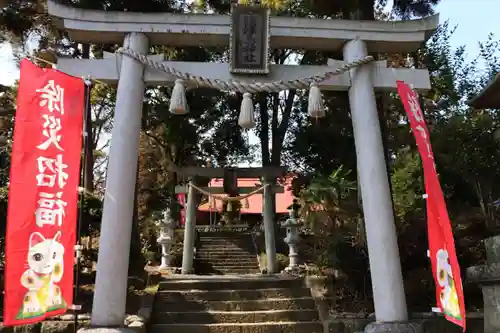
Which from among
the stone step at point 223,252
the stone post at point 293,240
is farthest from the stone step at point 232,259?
the stone post at point 293,240

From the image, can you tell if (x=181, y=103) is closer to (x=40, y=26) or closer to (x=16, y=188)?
(x=16, y=188)

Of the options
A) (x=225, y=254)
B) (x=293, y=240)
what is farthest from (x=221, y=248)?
(x=293, y=240)

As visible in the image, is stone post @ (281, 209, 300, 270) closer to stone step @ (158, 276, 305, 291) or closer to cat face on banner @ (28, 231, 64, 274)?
stone step @ (158, 276, 305, 291)

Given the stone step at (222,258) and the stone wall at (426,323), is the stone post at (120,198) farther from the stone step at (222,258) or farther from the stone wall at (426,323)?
the stone step at (222,258)

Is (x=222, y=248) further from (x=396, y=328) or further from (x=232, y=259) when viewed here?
(x=396, y=328)

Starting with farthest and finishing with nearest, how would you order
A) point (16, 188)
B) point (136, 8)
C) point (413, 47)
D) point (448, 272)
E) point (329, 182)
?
point (136, 8), point (329, 182), point (413, 47), point (448, 272), point (16, 188)

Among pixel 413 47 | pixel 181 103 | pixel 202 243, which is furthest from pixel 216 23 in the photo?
pixel 202 243

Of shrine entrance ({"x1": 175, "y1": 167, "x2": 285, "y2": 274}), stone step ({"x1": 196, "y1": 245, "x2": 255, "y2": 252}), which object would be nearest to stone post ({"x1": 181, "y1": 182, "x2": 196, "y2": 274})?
shrine entrance ({"x1": 175, "y1": 167, "x2": 285, "y2": 274})

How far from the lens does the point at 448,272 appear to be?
5305 millimetres

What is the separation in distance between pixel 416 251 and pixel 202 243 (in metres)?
9.30

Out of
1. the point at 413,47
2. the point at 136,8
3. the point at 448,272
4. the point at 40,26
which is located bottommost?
the point at 448,272

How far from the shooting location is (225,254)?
1493cm

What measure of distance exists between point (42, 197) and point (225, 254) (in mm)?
10328

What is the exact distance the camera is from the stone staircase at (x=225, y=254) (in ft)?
44.8
